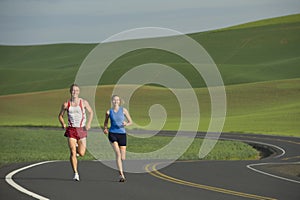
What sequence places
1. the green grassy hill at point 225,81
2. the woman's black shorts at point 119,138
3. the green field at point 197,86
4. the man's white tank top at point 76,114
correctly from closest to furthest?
Answer: the man's white tank top at point 76,114 → the woman's black shorts at point 119,138 → the green field at point 197,86 → the green grassy hill at point 225,81

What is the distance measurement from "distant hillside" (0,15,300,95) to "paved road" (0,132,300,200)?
3409 inches

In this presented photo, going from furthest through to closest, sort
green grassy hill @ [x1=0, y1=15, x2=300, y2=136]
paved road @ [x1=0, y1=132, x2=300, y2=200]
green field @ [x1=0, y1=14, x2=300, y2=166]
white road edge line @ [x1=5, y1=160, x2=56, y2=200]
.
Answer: green grassy hill @ [x1=0, y1=15, x2=300, y2=136]
green field @ [x1=0, y1=14, x2=300, y2=166]
paved road @ [x1=0, y1=132, x2=300, y2=200]
white road edge line @ [x1=5, y1=160, x2=56, y2=200]

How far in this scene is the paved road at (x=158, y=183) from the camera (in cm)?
1333

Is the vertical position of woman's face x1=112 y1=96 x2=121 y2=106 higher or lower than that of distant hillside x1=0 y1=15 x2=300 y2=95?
lower

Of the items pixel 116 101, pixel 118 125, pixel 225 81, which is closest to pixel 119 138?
pixel 118 125

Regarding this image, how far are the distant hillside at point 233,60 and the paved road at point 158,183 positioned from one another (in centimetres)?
8658

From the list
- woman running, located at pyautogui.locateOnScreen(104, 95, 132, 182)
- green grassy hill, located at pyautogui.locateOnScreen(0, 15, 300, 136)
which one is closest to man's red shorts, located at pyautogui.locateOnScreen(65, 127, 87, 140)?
woman running, located at pyautogui.locateOnScreen(104, 95, 132, 182)

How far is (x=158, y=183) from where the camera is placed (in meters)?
15.5

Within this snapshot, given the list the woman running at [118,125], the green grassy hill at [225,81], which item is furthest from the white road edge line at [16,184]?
the green grassy hill at [225,81]

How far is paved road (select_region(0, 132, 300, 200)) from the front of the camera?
1333 centimetres

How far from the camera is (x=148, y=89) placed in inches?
3720

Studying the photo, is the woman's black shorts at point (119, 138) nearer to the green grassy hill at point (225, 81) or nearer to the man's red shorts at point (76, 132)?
the man's red shorts at point (76, 132)

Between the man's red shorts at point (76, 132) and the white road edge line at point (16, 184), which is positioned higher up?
the man's red shorts at point (76, 132)

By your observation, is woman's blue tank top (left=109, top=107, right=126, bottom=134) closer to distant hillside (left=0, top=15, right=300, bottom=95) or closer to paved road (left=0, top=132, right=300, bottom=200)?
paved road (left=0, top=132, right=300, bottom=200)
